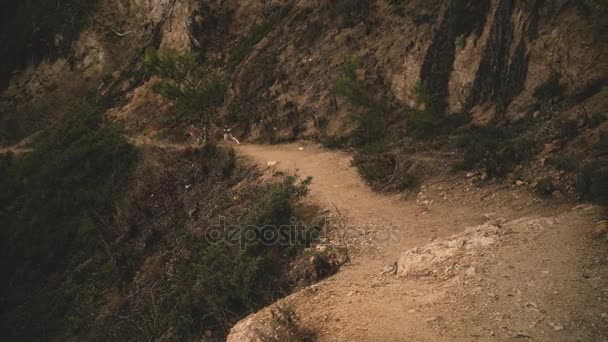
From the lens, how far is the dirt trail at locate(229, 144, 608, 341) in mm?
4902

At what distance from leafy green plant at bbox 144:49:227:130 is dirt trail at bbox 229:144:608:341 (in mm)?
9445

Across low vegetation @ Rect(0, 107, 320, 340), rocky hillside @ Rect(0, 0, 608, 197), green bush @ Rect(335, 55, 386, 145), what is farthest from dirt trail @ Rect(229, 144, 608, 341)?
green bush @ Rect(335, 55, 386, 145)

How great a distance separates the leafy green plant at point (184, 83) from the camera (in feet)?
52.8

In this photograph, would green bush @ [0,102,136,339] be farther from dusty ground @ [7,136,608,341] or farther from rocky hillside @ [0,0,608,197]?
dusty ground @ [7,136,608,341]

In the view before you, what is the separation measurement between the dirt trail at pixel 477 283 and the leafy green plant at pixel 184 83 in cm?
945

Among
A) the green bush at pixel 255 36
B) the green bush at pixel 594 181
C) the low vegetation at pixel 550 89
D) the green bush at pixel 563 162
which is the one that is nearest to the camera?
the green bush at pixel 594 181

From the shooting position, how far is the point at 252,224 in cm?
983

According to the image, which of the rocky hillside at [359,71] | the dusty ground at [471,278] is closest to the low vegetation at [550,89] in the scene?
the rocky hillside at [359,71]

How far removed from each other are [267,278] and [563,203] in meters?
5.03

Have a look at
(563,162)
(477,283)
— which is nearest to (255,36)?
(563,162)

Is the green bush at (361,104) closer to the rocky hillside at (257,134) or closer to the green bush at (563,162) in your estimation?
the rocky hillside at (257,134)

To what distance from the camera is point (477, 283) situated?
18.7 ft

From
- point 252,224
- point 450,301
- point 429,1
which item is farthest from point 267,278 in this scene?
point 429,1

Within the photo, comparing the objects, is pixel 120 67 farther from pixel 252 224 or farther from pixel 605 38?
pixel 605 38
